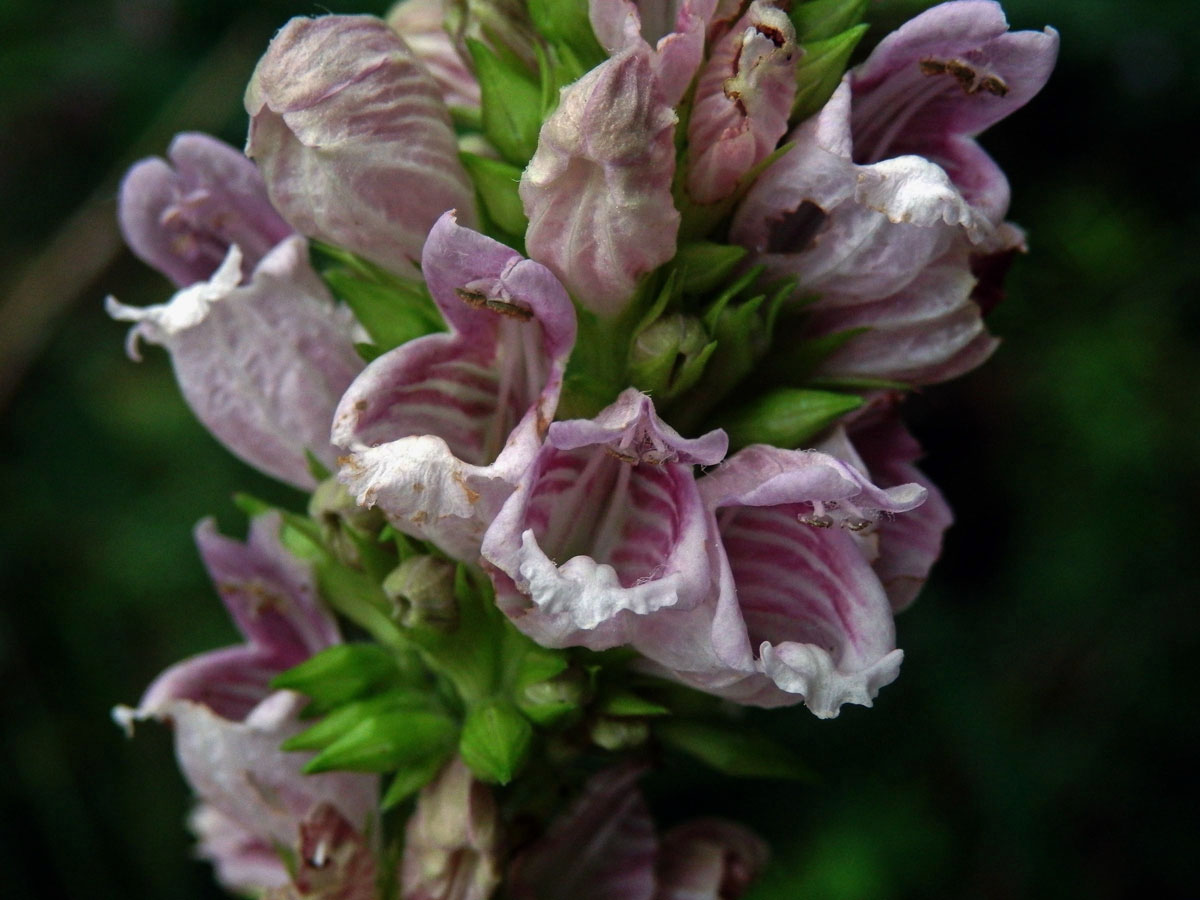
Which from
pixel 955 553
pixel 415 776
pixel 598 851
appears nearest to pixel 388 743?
pixel 415 776

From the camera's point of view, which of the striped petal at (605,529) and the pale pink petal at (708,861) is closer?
the striped petal at (605,529)

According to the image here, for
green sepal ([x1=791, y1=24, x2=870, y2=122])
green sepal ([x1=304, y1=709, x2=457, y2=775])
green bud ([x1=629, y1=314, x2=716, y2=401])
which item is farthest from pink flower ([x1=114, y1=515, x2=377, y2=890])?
green sepal ([x1=791, y1=24, x2=870, y2=122])

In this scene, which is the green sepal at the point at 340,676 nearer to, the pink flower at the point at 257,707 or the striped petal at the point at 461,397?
the pink flower at the point at 257,707

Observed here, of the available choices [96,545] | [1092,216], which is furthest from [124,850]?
[1092,216]

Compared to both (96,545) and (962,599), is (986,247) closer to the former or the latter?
(962,599)

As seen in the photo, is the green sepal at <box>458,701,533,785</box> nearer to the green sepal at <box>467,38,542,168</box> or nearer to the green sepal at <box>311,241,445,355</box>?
the green sepal at <box>311,241,445,355</box>

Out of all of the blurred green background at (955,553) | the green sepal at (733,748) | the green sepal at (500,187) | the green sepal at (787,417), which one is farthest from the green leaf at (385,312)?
the blurred green background at (955,553)
